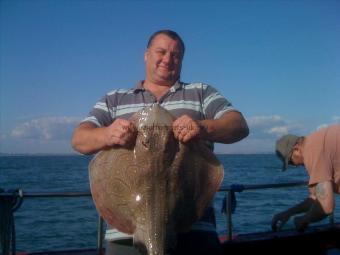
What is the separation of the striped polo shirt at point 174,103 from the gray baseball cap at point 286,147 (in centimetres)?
260

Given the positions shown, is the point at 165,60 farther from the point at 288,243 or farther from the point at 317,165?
the point at 288,243

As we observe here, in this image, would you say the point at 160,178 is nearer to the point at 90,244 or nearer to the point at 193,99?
the point at 193,99

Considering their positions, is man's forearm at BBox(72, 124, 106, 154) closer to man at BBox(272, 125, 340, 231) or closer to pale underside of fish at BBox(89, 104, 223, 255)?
pale underside of fish at BBox(89, 104, 223, 255)

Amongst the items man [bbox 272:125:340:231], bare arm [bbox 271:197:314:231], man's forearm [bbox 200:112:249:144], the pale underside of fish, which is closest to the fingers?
man [bbox 272:125:340:231]

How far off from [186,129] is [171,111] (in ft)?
1.89

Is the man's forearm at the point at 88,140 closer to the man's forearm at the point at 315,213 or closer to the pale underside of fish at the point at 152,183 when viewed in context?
the pale underside of fish at the point at 152,183

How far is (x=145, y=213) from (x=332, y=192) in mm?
3216

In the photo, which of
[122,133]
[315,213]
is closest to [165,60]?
[122,133]

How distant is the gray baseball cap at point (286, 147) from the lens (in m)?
5.52

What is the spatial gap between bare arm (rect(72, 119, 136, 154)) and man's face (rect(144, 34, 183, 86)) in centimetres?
75

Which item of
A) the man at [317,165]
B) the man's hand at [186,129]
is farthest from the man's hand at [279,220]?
the man's hand at [186,129]

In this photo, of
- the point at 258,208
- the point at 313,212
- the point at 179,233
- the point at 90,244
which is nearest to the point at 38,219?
the point at 90,244

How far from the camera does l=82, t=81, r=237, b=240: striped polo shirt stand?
3.20 m

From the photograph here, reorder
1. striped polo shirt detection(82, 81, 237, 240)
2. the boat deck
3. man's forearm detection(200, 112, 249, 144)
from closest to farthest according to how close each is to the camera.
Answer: man's forearm detection(200, 112, 249, 144), striped polo shirt detection(82, 81, 237, 240), the boat deck
